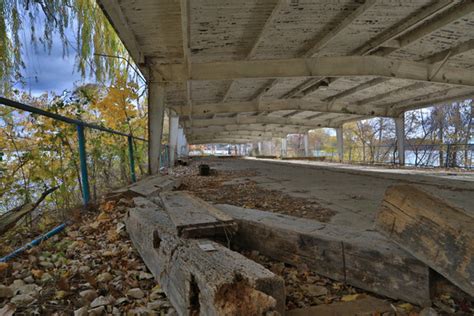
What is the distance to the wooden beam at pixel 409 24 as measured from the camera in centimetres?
458

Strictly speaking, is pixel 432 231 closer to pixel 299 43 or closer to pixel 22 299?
pixel 22 299

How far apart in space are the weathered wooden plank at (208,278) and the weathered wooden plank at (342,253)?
1.64ft

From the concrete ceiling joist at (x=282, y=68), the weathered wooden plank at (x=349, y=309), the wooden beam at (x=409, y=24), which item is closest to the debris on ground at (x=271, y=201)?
the weathered wooden plank at (x=349, y=309)

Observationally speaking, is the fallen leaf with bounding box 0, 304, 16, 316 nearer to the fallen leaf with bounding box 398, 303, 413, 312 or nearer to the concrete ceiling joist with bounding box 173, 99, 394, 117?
the fallen leaf with bounding box 398, 303, 413, 312

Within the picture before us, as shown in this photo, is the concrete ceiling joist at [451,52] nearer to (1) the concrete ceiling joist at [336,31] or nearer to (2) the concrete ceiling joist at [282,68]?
(2) the concrete ceiling joist at [282,68]

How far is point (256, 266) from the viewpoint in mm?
1243

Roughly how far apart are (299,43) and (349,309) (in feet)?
19.5

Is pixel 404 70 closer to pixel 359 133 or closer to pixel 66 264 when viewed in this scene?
pixel 66 264

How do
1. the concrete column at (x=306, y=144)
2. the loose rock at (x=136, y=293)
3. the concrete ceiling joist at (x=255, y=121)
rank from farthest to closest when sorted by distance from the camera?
the concrete column at (x=306, y=144) → the concrete ceiling joist at (x=255, y=121) → the loose rock at (x=136, y=293)

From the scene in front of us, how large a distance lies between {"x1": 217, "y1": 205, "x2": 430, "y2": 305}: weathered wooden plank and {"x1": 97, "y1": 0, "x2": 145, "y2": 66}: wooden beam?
13.4 feet

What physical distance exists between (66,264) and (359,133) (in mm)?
26922

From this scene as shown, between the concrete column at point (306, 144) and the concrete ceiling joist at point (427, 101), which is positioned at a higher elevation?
the concrete ceiling joist at point (427, 101)

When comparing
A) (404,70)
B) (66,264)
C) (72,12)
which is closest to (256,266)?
(66,264)

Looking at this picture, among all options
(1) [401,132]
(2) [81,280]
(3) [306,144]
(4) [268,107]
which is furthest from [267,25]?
(3) [306,144]
